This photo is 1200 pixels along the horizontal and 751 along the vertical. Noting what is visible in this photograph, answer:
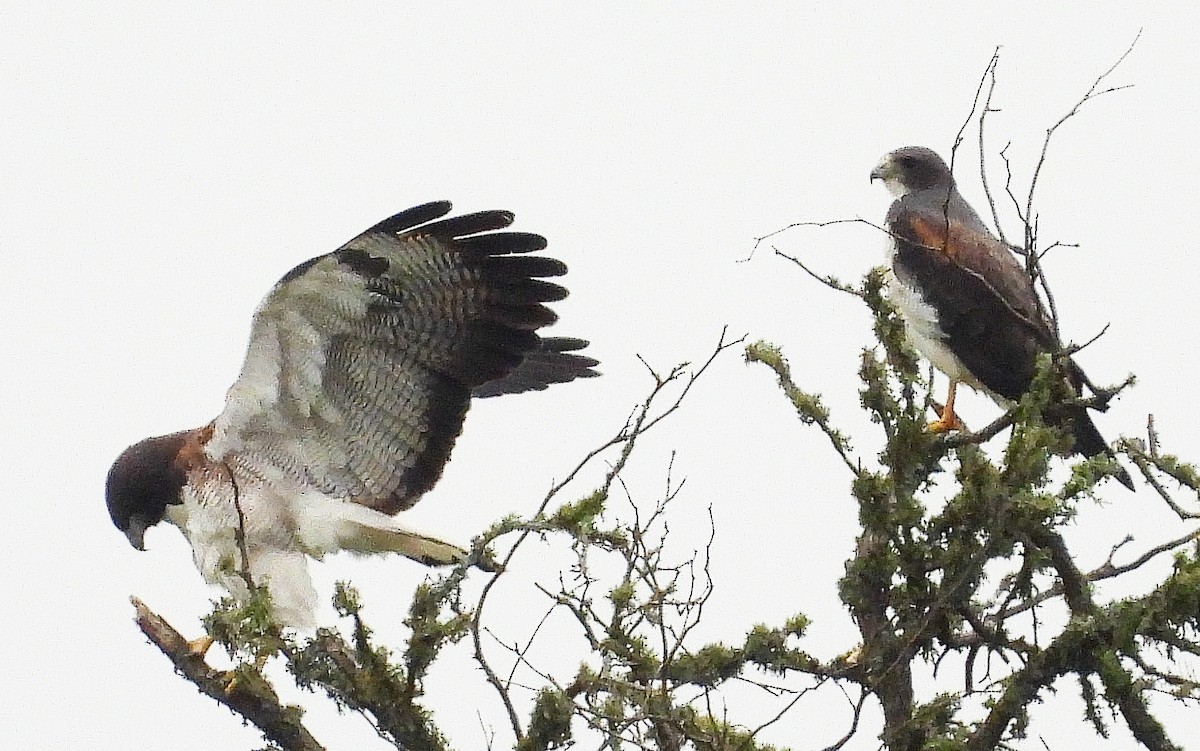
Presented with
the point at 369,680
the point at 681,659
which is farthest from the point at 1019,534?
the point at 369,680

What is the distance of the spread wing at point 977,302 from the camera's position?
6.46 meters

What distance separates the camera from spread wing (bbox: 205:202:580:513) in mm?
5312

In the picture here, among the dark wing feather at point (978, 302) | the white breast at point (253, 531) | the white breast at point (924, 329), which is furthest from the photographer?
the white breast at point (924, 329)

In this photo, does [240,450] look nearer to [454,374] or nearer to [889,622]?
[454,374]

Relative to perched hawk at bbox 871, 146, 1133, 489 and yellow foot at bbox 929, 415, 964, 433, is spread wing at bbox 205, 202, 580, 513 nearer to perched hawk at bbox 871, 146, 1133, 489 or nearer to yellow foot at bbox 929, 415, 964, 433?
yellow foot at bbox 929, 415, 964, 433

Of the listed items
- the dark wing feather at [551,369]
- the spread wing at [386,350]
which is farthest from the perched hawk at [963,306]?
the spread wing at [386,350]

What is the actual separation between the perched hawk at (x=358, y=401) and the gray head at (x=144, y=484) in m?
0.01

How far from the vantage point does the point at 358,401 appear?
18.7 ft

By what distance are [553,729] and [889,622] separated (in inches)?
37.4

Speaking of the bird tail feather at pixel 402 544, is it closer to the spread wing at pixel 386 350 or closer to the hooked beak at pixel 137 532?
the spread wing at pixel 386 350

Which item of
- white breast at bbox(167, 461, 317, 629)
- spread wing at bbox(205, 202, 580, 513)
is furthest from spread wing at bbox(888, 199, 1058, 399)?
white breast at bbox(167, 461, 317, 629)

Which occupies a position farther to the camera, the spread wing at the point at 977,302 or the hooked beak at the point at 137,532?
the spread wing at the point at 977,302

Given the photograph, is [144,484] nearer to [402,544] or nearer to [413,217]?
[402,544]

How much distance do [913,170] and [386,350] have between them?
297 cm
